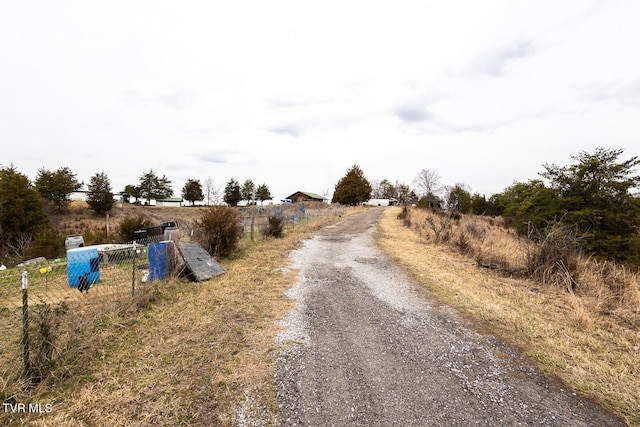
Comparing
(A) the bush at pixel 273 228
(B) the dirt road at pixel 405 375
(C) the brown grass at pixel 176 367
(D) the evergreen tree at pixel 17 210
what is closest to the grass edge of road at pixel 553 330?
(B) the dirt road at pixel 405 375

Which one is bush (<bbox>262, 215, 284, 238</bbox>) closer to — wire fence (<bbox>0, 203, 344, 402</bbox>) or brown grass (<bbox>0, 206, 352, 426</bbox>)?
wire fence (<bbox>0, 203, 344, 402</bbox>)

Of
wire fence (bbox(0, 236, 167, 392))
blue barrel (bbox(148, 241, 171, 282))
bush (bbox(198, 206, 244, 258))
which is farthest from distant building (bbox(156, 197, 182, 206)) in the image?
blue barrel (bbox(148, 241, 171, 282))

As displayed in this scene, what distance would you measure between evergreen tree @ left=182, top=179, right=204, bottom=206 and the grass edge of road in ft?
204

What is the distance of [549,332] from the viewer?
170 inches

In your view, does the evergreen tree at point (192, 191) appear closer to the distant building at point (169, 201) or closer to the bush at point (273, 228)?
the distant building at point (169, 201)

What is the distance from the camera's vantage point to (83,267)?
7.31 metres

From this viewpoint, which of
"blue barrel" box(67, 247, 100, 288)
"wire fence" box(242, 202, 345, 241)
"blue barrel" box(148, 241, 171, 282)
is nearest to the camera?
"blue barrel" box(148, 241, 171, 282)

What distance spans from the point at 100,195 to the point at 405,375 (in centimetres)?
4576

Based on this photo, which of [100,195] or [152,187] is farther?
[152,187]

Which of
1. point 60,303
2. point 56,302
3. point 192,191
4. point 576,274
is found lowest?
point 56,302

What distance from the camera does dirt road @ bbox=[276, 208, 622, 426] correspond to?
2631 millimetres

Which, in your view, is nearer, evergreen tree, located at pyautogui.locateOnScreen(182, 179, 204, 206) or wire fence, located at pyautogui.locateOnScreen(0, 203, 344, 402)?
wire fence, located at pyautogui.locateOnScreen(0, 203, 344, 402)

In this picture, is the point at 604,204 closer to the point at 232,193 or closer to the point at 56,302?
the point at 56,302

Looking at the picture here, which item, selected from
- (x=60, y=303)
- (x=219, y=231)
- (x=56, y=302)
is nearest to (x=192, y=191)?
(x=219, y=231)
